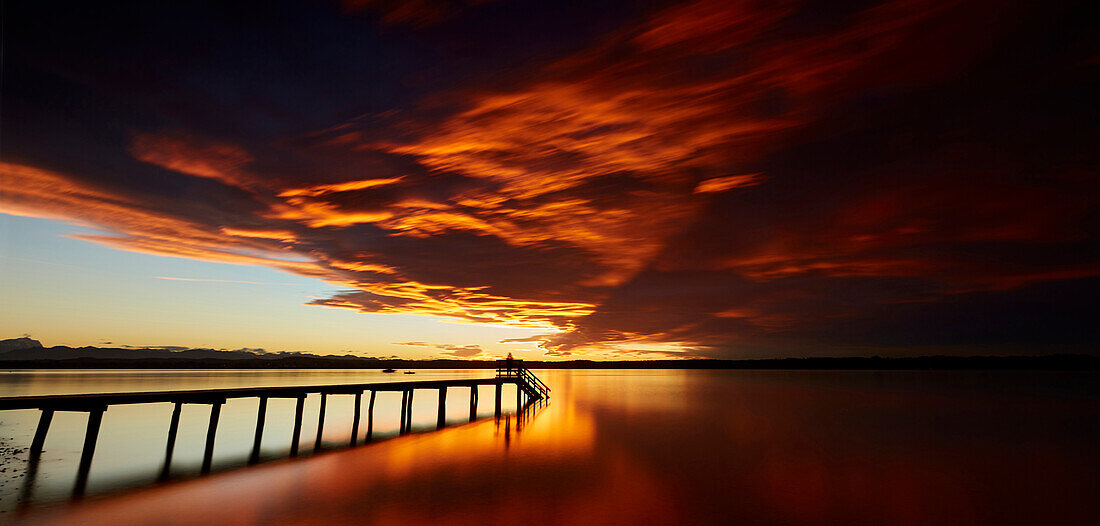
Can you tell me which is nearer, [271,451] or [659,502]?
[659,502]

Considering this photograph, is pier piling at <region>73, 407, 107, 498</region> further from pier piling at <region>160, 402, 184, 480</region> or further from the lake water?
pier piling at <region>160, 402, 184, 480</region>

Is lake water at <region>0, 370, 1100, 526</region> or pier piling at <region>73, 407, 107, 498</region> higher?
pier piling at <region>73, 407, 107, 498</region>

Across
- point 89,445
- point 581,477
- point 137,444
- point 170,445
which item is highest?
point 89,445

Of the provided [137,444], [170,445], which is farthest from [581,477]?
[137,444]

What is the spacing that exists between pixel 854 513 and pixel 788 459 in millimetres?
10815

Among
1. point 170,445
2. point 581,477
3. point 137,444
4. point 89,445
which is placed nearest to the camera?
point 581,477

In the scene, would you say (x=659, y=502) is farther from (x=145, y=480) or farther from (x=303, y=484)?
(x=145, y=480)

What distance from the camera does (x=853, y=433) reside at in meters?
40.2

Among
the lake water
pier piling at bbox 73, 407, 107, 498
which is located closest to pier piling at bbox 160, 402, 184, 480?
the lake water

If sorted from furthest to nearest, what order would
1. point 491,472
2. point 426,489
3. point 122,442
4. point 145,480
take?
point 122,442, point 491,472, point 145,480, point 426,489

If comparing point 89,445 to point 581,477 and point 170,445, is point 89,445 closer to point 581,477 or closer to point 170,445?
point 170,445

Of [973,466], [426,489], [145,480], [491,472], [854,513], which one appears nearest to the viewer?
[854,513]

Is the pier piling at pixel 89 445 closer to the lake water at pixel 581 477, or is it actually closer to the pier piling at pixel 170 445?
the lake water at pixel 581 477

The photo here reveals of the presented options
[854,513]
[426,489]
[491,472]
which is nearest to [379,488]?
[426,489]
